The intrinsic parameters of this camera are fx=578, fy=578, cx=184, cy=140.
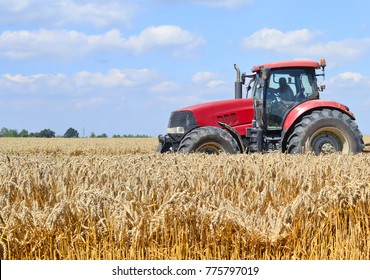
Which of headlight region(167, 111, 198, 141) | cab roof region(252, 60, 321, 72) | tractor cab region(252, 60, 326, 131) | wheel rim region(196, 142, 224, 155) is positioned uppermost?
cab roof region(252, 60, 321, 72)

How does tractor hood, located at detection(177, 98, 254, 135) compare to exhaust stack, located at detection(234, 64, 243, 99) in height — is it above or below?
below

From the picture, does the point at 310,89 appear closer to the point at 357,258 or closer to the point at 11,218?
the point at 357,258

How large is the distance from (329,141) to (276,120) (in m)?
1.13

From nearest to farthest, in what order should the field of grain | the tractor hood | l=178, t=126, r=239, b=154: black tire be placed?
the field of grain < l=178, t=126, r=239, b=154: black tire < the tractor hood

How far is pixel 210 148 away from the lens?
11539mm

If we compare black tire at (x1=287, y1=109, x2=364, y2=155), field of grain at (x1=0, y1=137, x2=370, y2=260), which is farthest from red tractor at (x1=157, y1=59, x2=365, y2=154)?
field of grain at (x1=0, y1=137, x2=370, y2=260)

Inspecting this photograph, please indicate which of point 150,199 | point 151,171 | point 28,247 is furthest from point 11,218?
point 151,171

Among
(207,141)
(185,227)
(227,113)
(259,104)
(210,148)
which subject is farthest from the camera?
(227,113)

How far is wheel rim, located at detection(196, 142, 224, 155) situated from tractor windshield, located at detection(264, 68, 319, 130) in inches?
44.4

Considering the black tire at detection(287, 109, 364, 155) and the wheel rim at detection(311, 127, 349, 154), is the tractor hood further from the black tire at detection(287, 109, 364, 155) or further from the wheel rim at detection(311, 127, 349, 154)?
the wheel rim at detection(311, 127, 349, 154)

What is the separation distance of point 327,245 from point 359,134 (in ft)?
22.2

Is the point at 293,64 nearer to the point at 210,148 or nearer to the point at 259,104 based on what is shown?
the point at 259,104

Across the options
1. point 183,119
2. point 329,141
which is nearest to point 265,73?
point 329,141

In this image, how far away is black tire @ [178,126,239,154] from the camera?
1138cm
